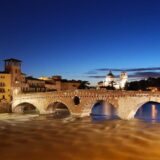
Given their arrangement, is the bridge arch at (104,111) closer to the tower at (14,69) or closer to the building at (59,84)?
the tower at (14,69)

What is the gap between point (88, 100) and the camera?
2164 inches

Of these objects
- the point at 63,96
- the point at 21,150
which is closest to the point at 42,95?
the point at 63,96

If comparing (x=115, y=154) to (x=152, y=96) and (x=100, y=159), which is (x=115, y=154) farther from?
(x=152, y=96)

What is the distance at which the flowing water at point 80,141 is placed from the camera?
94.2 feet

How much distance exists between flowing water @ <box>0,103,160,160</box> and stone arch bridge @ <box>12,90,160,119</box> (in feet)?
7.91

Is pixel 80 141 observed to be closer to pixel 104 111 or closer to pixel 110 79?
pixel 104 111

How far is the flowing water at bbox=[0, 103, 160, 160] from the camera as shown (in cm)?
2870

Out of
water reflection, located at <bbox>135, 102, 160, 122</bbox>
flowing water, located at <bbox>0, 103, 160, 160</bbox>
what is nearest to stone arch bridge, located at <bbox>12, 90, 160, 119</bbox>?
flowing water, located at <bbox>0, 103, 160, 160</bbox>

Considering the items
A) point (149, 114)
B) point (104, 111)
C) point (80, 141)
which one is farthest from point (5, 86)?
point (80, 141)

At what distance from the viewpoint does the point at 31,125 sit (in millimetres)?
47969

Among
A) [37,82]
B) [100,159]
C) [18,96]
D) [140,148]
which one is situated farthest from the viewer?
[37,82]

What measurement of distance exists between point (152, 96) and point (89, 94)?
11.8 metres

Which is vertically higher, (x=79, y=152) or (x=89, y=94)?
(x=89, y=94)

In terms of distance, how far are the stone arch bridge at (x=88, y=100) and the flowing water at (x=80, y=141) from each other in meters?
2.41
